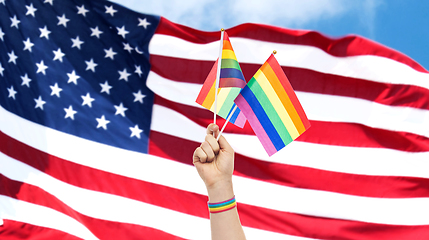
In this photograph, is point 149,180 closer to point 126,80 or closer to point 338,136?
point 126,80

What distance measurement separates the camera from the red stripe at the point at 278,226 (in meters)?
4.41

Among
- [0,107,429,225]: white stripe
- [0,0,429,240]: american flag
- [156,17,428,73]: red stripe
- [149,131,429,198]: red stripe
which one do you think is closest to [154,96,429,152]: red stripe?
[0,0,429,240]: american flag

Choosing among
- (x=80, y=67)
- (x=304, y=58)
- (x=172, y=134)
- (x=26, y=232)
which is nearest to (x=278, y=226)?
(x=172, y=134)

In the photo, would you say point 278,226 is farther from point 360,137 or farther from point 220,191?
point 220,191

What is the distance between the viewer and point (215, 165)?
1747mm

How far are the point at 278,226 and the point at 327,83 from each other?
211 centimetres

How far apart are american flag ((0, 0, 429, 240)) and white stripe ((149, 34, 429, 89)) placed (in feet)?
0.05

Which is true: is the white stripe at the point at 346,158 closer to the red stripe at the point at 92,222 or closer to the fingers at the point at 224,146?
the red stripe at the point at 92,222

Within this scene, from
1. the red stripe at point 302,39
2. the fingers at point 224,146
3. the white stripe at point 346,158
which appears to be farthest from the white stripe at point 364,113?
the fingers at point 224,146

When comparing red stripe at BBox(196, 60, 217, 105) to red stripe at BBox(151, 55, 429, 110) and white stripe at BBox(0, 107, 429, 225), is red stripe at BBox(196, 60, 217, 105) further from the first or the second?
red stripe at BBox(151, 55, 429, 110)

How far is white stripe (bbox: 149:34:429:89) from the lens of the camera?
472 centimetres

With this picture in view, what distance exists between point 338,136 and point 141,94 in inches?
115

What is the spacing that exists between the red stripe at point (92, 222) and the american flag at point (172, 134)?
2 centimetres

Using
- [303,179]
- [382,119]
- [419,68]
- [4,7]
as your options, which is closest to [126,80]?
[4,7]
